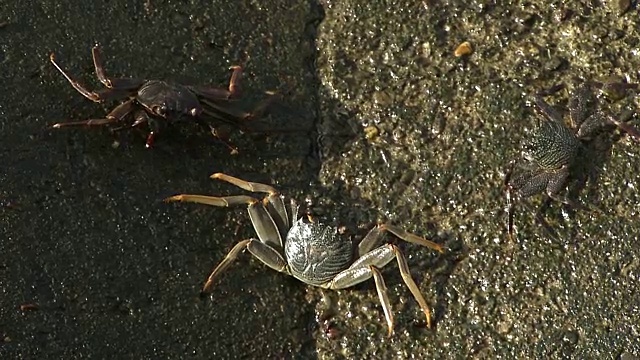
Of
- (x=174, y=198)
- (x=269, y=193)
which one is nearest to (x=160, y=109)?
(x=174, y=198)

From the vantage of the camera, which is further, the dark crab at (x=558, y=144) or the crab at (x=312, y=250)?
the dark crab at (x=558, y=144)

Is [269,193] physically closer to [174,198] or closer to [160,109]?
[174,198]

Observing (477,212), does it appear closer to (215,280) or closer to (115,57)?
(215,280)

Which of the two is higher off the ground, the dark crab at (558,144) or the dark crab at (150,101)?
the dark crab at (558,144)

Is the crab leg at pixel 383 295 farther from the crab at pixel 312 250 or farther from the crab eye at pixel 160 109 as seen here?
the crab eye at pixel 160 109

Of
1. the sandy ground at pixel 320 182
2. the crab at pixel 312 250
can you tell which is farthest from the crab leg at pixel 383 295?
the sandy ground at pixel 320 182

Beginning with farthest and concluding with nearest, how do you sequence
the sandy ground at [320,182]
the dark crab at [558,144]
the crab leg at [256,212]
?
the dark crab at [558,144]
the crab leg at [256,212]
the sandy ground at [320,182]

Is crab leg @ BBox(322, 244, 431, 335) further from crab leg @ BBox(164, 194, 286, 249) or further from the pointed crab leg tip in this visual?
the pointed crab leg tip
